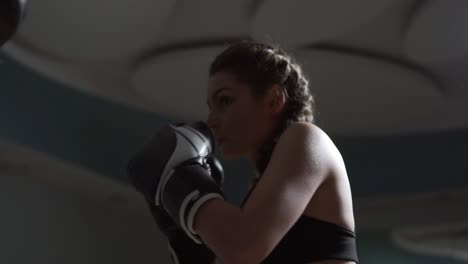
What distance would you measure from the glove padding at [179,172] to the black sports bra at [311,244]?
0.09 meters

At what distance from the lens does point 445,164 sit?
17.1 feet

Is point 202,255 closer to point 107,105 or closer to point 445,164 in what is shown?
point 107,105

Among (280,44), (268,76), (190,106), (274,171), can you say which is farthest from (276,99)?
(190,106)

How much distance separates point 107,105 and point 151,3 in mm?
1728

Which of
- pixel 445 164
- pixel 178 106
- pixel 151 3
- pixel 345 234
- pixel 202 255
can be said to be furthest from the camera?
pixel 445 164

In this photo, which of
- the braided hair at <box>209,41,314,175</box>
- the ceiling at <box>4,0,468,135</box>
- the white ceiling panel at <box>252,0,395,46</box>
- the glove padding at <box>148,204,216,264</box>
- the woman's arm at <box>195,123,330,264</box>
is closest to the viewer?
the woman's arm at <box>195,123,330,264</box>

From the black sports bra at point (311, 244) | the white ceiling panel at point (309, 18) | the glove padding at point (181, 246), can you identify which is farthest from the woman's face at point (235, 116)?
the white ceiling panel at point (309, 18)

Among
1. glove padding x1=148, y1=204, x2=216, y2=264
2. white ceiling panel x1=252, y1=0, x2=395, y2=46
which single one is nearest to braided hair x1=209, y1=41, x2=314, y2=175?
glove padding x1=148, y1=204, x2=216, y2=264

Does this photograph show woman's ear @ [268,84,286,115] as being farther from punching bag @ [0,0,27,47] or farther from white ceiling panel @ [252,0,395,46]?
white ceiling panel @ [252,0,395,46]

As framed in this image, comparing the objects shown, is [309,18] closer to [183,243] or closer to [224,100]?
[183,243]

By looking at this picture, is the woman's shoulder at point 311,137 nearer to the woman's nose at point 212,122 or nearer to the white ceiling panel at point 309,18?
the woman's nose at point 212,122

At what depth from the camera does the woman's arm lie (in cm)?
108

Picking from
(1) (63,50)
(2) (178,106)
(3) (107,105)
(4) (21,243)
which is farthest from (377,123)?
(4) (21,243)

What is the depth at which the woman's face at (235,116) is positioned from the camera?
127 cm
